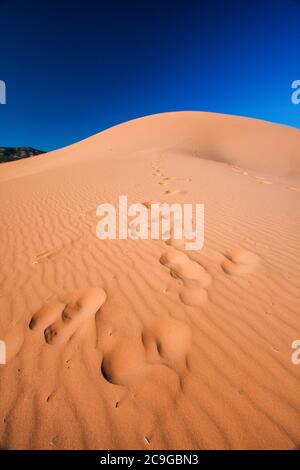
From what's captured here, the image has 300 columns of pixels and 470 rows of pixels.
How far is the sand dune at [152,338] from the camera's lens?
55.6 inches

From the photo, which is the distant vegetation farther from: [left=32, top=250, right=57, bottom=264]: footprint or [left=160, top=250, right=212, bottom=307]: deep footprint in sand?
[left=160, top=250, right=212, bottom=307]: deep footprint in sand

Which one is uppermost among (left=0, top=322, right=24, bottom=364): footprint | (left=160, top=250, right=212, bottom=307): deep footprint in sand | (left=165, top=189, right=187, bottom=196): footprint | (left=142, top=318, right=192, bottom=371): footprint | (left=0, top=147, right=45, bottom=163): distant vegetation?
(left=0, top=147, right=45, bottom=163): distant vegetation

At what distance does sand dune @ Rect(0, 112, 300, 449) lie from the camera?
141 centimetres

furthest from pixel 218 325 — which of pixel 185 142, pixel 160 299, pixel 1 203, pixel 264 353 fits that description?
pixel 185 142

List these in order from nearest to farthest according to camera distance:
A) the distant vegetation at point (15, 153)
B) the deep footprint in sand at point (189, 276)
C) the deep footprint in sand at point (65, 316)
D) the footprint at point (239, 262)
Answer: the deep footprint in sand at point (65, 316) → the deep footprint in sand at point (189, 276) → the footprint at point (239, 262) → the distant vegetation at point (15, 153)

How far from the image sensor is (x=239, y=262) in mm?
2922

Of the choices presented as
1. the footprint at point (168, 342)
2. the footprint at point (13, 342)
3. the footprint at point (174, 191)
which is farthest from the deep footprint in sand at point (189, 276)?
the footprint at point (174, 191)

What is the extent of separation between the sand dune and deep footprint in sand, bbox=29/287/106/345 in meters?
0.01

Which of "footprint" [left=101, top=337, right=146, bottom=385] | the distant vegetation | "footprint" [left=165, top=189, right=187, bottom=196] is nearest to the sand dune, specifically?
"footprint" [left=101, top=337, right=146, bottom=385]

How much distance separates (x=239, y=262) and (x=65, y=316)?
2147 mm

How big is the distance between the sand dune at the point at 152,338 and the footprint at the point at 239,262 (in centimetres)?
2

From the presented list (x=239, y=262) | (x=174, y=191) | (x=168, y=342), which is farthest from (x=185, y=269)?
(x=174, y=191)

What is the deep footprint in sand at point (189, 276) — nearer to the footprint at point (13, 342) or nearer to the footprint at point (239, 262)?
the footprint at point (239, 262)

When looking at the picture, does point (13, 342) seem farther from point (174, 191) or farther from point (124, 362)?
point (174, 191)
